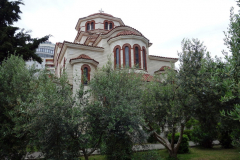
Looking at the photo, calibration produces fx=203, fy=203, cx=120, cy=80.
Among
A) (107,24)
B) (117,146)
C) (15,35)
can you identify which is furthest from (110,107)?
(107,24)

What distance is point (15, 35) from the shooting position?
62.2 feet

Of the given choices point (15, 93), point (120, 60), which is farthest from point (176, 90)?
point (120, 60)

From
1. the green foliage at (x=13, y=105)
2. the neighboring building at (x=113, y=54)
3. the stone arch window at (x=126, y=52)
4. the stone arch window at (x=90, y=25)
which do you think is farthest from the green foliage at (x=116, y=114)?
the stone arch window at (x=90, y=25)

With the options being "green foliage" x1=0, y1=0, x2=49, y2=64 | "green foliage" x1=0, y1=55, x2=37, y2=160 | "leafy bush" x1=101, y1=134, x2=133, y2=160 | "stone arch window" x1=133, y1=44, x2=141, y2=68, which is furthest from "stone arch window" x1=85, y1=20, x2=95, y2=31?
"leafy bush" x1=101, y1=134, x2=133, y2=160

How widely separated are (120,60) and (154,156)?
14.9 meters

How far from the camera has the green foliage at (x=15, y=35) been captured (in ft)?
57.2

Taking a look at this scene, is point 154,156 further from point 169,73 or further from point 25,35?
point 25,35

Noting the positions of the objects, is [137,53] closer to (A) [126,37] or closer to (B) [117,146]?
(A) [126,37]

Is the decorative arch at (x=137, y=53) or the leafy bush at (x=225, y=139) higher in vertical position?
the decorative arch at (x=137, y=53)

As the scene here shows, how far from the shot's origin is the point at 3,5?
745 inches

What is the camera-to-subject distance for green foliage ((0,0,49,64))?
57.2 feet

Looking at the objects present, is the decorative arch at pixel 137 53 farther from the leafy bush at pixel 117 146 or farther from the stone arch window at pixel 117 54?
the leafy bush at pixel 117 146

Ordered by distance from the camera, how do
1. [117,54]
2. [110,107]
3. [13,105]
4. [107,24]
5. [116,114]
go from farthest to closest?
1. [107,24]
2. [117,54]
3. [13,105]
4. [110,107]
5. [116,114]

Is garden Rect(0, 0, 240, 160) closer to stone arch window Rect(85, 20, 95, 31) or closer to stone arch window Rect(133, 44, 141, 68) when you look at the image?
stone arch window Rect(133, 44, 141, 68)
